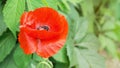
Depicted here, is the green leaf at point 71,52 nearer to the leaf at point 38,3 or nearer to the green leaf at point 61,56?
the green leaf at point 61,56

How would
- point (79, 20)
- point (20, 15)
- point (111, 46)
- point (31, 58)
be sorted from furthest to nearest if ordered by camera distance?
point (111, 46)
point (79, 20)
point (31, 58)
point (20, 15)

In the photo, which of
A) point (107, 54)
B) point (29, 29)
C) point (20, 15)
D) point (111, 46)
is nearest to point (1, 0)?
point (20, 15)

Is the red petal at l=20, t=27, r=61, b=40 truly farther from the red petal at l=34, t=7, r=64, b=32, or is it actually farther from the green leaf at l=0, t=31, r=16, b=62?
the green leaf at l=0, t=31, r=16, b=62

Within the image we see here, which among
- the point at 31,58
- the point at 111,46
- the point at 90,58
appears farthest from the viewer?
the point at 111,46

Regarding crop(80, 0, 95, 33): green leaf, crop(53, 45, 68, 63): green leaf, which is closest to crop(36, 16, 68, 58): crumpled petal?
crop(53, 45, 68, 63): green leaf

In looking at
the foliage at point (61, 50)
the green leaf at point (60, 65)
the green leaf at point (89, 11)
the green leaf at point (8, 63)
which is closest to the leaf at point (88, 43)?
the foliage at point (61, 50)

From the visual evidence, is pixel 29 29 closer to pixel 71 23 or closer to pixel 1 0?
pixel 1 0

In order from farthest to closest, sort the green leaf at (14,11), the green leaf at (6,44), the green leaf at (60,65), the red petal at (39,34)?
the green leaf at (60,65), the green leaf at (6,44), the green leaf at (14,11), the red petal at (39,34)
